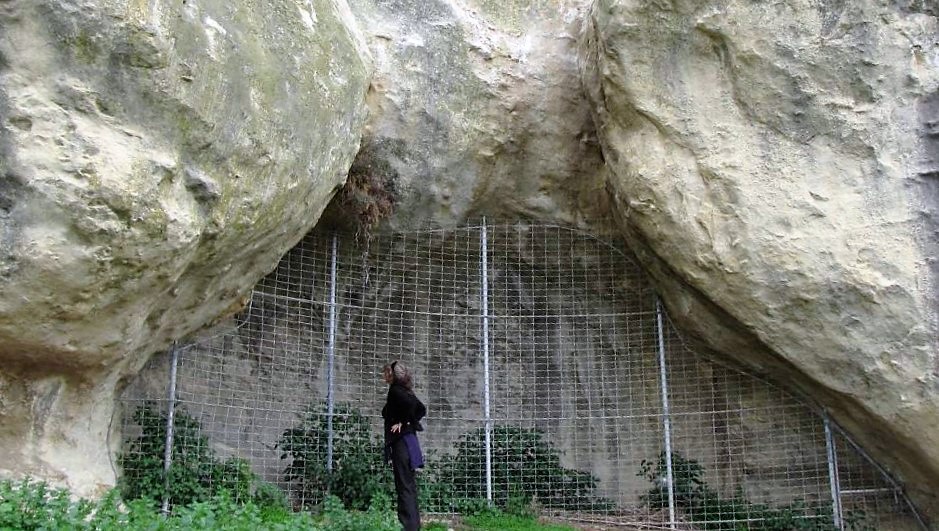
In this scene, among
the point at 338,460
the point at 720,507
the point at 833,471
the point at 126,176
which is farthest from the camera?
the point at 720,507

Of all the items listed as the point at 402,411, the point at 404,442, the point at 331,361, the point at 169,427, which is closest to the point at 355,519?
the point at 404,442

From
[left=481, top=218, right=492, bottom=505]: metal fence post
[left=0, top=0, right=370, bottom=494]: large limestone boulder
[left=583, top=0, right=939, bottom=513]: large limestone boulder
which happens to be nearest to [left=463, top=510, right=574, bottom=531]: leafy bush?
[left=481, top=218, right=492, bottom=505]: metal fence post

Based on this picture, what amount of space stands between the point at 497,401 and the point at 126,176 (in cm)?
472

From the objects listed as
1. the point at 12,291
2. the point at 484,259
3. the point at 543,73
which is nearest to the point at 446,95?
the point at 543,73

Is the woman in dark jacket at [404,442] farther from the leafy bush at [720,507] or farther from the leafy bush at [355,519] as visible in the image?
the leafy bush at [720,507]

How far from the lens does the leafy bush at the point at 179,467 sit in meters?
7.21

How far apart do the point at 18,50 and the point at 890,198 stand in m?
5.87

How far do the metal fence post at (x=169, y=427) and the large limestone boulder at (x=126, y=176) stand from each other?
0.31 metres

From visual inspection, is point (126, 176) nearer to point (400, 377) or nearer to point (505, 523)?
point (400, 377)

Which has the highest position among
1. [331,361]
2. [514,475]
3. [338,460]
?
[331,361]

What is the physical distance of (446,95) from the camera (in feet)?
27.7

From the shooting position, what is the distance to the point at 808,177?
7406mm

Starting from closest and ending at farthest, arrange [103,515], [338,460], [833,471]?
[103,515] < [833,471] < [338,460]

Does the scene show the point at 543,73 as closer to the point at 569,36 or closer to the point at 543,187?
the point at 569,36
